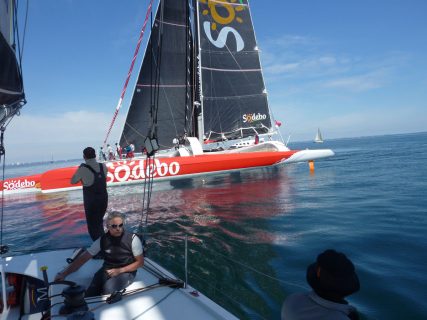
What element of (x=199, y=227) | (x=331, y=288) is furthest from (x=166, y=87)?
(x=331, y=288)

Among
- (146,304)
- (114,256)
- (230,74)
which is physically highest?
(230,74)

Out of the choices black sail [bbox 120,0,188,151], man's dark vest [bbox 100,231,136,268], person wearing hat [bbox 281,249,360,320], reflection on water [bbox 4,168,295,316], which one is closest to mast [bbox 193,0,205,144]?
black sail [bbox 120,0,188,151]

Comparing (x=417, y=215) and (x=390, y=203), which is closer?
(x=417, y=215)

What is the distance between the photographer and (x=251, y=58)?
54.3 ft

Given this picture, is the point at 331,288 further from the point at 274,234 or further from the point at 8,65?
the point at 274,234

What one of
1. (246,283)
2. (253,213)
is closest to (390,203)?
(253,213)

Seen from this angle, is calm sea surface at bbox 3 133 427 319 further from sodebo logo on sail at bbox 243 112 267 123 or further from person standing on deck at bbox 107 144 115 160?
sodebo logo on sail at bbox 243 112 267 123

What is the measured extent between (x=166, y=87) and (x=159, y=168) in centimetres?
502

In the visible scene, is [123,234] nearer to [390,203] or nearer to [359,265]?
[359,265]

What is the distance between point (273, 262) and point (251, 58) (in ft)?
45.8

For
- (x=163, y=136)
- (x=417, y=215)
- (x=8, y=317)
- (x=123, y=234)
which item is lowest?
(x=417, y=215)

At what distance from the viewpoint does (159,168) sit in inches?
480

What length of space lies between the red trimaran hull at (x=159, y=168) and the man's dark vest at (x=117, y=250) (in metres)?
7.93

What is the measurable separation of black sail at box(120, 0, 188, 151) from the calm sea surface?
4.36 metres
